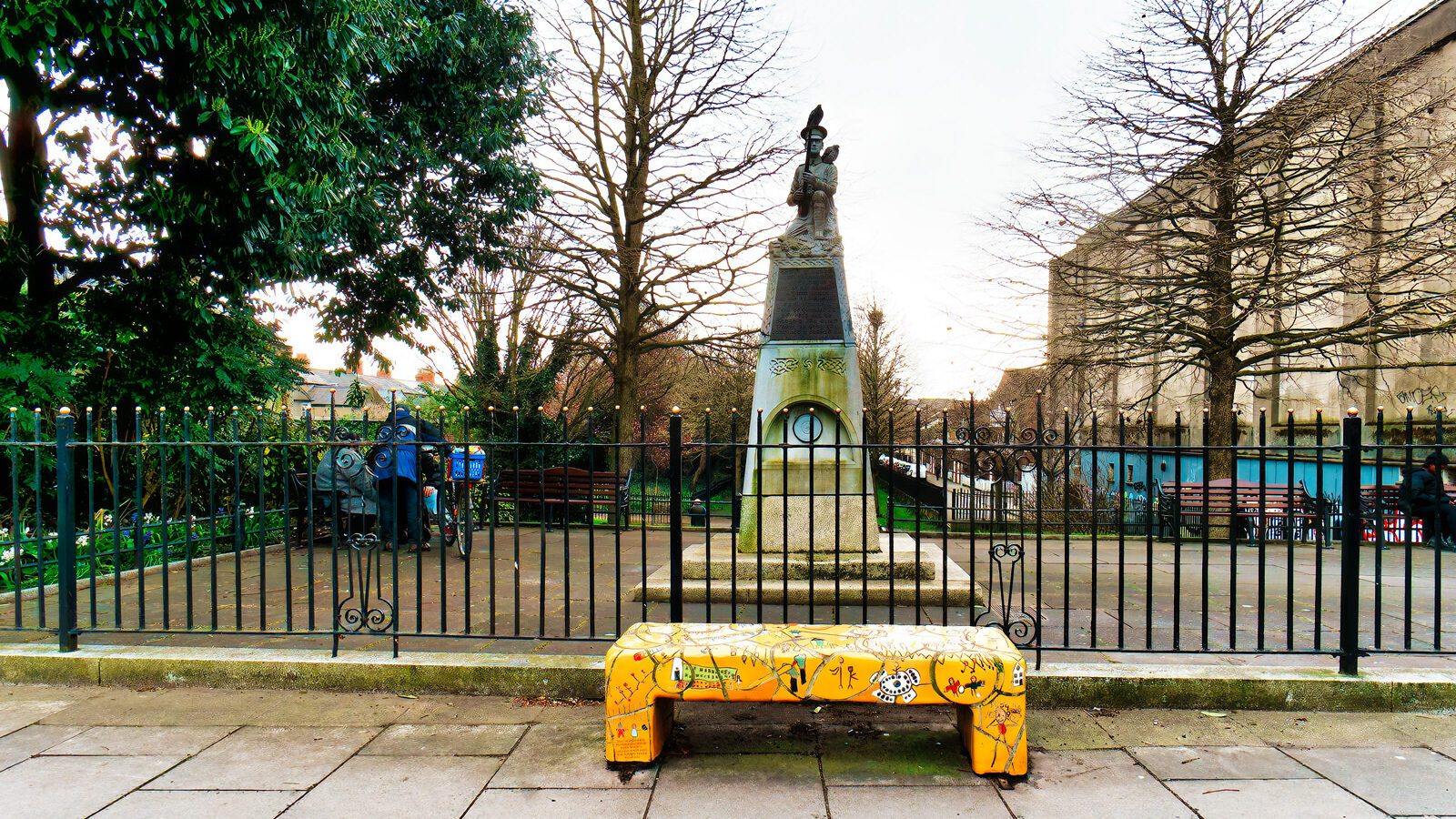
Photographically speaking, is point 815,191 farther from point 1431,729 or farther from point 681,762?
point 1431,729

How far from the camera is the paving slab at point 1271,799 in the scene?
311 centimetres

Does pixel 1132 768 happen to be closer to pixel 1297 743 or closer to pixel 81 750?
pixel 1297 743

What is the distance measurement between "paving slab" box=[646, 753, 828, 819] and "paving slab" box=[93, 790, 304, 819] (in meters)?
1.53

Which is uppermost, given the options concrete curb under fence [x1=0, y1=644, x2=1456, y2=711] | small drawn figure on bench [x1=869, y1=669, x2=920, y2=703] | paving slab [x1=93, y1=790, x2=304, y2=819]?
small drawn figure on bench [x1=869, y1=669, x2=920, y2=703]

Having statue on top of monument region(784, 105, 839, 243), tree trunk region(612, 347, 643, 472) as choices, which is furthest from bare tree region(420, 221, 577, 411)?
statue on top of monument region(784, 105, 839, 243)

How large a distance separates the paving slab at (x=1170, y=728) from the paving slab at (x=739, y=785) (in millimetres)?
1600

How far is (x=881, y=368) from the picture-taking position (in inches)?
1162

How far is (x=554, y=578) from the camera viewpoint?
7.82 metres

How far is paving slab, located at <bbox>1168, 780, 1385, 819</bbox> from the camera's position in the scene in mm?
3111

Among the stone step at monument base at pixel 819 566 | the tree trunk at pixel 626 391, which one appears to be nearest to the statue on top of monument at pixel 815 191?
the stone step at monument base at pixel 819 566

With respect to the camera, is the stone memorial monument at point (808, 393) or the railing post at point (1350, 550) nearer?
the railing post at point (1350, 550)

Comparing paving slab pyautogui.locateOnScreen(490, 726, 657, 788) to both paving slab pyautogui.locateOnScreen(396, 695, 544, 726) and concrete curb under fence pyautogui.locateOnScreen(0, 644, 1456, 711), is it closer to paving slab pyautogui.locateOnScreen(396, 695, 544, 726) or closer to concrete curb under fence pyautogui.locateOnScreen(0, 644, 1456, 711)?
paving slab pyautogui.locateOnScreen(396, 695, 544, 726)

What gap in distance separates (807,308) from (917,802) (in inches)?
A: 191

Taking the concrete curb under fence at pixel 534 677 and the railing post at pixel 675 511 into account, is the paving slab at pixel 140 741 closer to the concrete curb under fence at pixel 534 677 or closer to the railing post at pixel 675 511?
the concrete curb under fence at pixel 534 677
